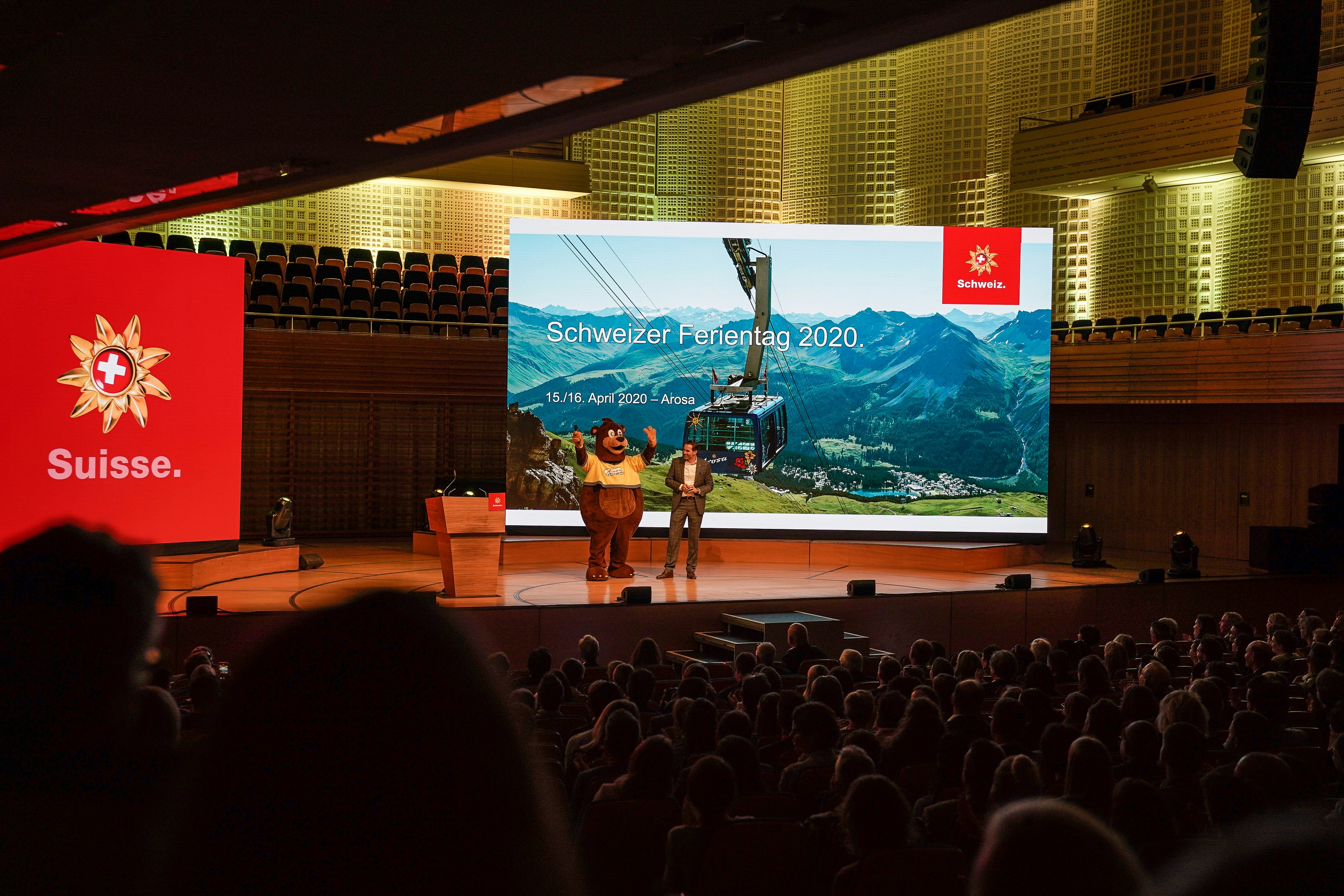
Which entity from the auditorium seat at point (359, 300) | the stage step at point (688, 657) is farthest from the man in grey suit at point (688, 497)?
the auditorium seat at point (359, 300)

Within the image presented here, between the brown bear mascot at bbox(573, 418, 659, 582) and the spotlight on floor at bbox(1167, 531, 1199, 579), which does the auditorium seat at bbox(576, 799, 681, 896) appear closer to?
the brown bear mascot at bbox(573, 418, 659, 582)

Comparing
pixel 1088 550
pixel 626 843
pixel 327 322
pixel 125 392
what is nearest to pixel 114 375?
pixel 125 392

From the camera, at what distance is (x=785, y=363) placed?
13.2 m

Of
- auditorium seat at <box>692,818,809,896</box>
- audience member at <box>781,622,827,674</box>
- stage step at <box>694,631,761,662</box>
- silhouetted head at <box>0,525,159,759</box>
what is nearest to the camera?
silhouetted head at <box>0,525,159,759</box>

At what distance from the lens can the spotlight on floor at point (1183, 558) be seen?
11.1m

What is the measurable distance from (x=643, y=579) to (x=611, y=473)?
1.17m

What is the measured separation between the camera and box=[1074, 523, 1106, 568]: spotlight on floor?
1255 cm

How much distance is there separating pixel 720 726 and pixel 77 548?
3.22 m

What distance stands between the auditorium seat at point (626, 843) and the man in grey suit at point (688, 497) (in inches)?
307

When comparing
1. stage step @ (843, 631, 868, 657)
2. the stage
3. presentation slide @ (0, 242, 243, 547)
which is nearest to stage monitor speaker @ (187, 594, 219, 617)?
the stage

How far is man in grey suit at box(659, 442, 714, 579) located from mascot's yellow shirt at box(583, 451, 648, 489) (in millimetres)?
369

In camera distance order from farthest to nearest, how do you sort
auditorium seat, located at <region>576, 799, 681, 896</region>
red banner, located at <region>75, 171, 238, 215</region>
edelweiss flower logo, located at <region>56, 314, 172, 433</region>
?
edelweiss flower logo, located at <region>56, 314, 172, 433</region>
red banner, located at <region>75, 171, 238, 215</region>
auditorium seat, located at <region>576, 799, 681, 896</region>

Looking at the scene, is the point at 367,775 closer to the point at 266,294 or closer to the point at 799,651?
the point at 799,651

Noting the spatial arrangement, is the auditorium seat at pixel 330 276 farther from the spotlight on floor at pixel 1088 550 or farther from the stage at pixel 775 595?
the spotlight on floor at pixel 1088 550
